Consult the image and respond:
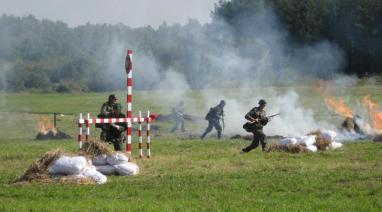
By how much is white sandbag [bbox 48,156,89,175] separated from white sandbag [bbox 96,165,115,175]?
123 cm

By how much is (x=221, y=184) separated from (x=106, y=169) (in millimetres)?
2729

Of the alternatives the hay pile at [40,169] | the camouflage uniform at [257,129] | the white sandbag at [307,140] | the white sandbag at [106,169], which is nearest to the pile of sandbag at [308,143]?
the white sandbag at [307,140]

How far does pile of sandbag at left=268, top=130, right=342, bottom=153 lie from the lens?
64.8ft

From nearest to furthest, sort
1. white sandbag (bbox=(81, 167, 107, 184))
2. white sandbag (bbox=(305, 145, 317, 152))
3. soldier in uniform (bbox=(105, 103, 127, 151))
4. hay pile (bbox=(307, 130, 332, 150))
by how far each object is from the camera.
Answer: white sandbag (bbox=(81, 167, 107, 184)) → soldier in uniform (bbox=(105, 103, 127, 151)) → white sandbag (bbox=(305, 145, 317, 152)) → hay pile (bbox=(307, 130, 332, 150))

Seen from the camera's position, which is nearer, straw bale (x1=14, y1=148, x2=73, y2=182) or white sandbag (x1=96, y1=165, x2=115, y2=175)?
straw bale (x1=14, y1=148, x2=73, y2=182)

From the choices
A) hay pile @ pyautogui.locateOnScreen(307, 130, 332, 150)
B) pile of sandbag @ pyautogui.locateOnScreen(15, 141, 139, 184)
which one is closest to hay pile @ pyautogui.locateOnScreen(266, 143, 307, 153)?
hay pile @ pyautogui.locateOnScreen(307, 130, 332, 150)

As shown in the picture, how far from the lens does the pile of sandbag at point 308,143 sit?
778 inches

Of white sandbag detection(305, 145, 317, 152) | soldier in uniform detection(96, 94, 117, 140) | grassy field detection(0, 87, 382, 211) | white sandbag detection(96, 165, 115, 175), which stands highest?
soldier in uniform detection(96, 94, 117, 140)

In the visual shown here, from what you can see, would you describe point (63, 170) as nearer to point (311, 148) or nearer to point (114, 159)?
point (114, 159)

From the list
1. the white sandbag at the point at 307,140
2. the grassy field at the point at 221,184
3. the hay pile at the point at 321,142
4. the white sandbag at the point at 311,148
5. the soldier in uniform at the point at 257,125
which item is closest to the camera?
the grassy field at the point at 221,184

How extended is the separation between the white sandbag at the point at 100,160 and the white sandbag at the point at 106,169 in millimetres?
78

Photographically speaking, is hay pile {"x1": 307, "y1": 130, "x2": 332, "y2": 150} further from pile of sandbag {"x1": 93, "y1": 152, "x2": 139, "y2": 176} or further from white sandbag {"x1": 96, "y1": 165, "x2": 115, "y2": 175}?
white sandbag {"x1": 96, "y1": 165, "x2": 115, "y2": 175}

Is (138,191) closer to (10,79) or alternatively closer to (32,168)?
(32,168)

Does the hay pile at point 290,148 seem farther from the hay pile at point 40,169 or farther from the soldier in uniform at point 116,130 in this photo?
the hay pile at point 40,169
